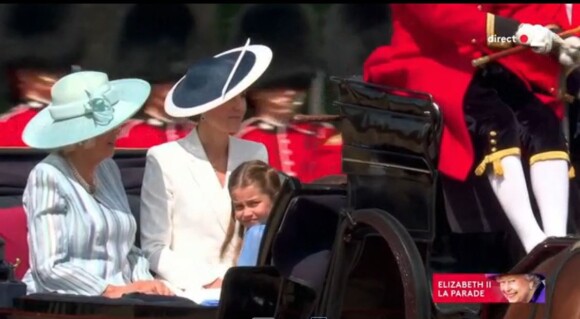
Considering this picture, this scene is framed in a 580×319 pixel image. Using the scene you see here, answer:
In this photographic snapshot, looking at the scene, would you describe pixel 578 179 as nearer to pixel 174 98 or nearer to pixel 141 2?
pixel 174 98

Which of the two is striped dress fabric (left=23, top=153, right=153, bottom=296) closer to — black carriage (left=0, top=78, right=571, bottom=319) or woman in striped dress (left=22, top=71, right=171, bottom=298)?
woman in striped dress (left=22, top=71, right=171, bottom=298)

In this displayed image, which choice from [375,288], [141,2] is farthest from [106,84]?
[375,288]

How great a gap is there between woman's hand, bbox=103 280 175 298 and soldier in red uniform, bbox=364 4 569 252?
801 mm

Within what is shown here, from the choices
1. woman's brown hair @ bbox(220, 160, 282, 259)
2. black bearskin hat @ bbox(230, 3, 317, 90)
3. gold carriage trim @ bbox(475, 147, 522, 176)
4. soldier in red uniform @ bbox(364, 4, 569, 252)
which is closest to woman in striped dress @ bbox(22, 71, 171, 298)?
woman's brown hair @ bbox(220, 160, 282, 259)

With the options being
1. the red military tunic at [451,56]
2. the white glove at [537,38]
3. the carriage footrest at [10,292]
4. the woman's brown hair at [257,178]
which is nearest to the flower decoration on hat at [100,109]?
the woman's brown hair at [257,178]

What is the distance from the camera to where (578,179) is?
3.82 meters

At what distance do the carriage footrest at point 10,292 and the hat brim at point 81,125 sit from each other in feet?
1.24

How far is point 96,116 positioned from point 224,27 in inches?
23.7

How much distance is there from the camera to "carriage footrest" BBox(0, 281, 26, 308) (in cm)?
372

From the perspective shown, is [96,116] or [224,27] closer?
[96,116]

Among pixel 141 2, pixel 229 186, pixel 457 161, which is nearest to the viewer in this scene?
pixel 457 161

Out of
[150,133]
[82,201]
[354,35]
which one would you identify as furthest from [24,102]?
[354,35]

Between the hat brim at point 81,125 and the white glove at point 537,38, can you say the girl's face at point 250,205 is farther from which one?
A: the white glove at point 537,38

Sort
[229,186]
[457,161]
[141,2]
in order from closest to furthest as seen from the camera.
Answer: [457,161] < [229,186] < [141,2]
